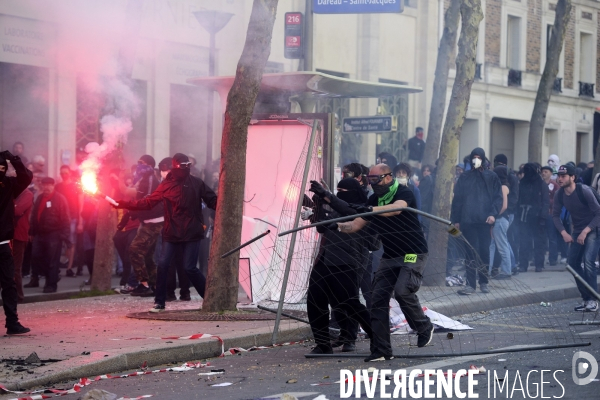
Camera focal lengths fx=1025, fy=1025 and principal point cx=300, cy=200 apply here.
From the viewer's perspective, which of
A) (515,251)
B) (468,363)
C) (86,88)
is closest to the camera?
(468,363)

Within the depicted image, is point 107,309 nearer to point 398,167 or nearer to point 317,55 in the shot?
point 398,167

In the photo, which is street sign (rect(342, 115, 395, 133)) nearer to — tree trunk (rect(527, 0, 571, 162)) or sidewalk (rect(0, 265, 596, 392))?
sidewalk (rect(0, 265, 596, 392))

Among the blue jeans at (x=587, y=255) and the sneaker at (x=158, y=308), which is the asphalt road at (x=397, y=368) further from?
the sneaker at (x=158, y=308)

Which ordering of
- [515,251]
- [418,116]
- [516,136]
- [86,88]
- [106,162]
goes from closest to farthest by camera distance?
[106,162] < [515,251] < [86,88] < [418,116] < [516,136]

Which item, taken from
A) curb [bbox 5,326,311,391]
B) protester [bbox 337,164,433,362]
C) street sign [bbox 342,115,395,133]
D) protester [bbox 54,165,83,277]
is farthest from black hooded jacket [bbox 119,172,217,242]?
street sign [bbox 342,115,395,133]

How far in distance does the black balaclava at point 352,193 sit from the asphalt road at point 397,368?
1.30 meters

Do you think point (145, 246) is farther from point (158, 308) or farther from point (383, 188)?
point (383, 188)

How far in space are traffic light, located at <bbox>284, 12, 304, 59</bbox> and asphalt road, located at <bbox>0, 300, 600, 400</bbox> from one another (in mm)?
4618

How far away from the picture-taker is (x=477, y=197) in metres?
13.1

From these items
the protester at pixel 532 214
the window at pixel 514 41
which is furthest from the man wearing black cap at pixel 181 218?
the window at pixel 514 41

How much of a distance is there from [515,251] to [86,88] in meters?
7.65

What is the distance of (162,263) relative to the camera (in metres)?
10.8

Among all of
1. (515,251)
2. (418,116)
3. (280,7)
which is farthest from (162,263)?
(418,116)

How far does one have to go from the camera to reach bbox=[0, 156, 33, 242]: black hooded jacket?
913 cm
